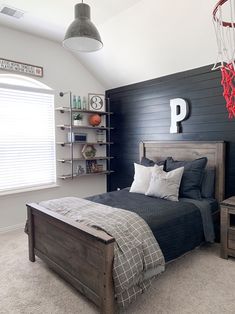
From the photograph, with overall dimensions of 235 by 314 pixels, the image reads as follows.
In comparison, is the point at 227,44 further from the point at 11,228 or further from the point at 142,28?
the point at 11,228

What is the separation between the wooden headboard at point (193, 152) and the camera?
3.06 metres

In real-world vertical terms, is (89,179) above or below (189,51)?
below

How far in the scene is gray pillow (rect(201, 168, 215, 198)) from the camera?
3072 mm

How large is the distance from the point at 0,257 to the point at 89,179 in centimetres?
213

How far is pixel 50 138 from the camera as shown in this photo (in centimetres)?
406

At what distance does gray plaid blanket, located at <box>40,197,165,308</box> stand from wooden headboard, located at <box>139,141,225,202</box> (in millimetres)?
1472

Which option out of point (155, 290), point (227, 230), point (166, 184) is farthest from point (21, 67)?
point (227, 230)

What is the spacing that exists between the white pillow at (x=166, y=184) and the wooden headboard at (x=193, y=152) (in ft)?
1.53

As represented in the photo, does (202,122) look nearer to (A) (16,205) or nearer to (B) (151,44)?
(B) (151,44)

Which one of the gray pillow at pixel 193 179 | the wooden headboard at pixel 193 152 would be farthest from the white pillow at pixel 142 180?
the wooden headboard at pixel 193 152

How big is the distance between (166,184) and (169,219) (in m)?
0.62

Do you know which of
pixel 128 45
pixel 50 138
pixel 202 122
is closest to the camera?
pixel 202 122

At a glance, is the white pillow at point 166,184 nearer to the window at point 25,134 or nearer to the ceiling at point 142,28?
the ceiling at point 142,28

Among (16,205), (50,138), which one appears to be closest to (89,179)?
(50,138)
